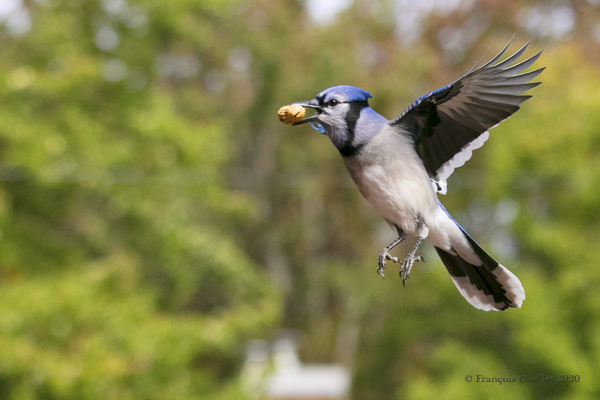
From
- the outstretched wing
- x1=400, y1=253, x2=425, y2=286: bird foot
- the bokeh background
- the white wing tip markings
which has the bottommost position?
x1=400, y1=253, x2=425, y2=286: bird foot

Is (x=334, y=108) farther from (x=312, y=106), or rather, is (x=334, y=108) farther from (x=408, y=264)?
(x=408, y=264)

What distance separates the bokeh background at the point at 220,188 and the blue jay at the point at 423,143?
9.14 meters

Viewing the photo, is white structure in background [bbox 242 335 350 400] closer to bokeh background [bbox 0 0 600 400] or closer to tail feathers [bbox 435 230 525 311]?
bokeh background [bbox 0 0 600 400]

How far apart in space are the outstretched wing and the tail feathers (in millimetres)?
144

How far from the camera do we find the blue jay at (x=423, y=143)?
1.04m

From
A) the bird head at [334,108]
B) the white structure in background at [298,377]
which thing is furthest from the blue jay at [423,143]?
the white structure in background at [298,377]

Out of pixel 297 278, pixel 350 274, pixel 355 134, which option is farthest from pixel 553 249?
pixel 355 134

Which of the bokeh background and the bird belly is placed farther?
the bokeh background

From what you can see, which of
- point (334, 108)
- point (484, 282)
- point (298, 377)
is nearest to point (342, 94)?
point (334, 108)

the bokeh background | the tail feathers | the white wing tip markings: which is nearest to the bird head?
the white wing tip markings

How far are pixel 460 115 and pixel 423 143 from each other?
75mm

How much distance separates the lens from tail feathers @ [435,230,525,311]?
1.16 metres

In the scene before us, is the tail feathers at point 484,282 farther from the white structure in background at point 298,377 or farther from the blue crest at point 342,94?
the white structure in background at point 298,377

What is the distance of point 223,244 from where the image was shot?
14.1 m
